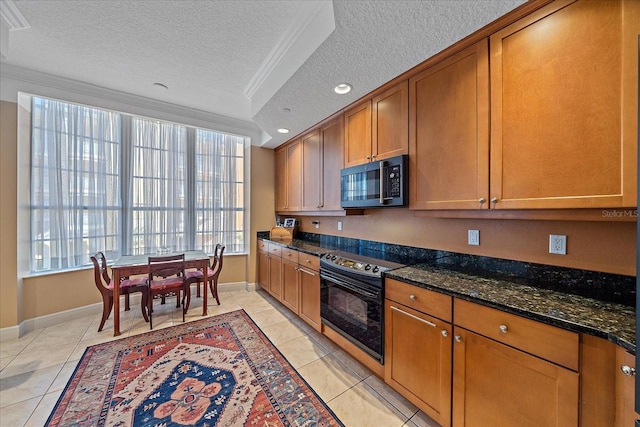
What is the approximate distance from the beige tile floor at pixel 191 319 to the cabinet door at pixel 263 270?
59 centimetres

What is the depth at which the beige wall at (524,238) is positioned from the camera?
125cm

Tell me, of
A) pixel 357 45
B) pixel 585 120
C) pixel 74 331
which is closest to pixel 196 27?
pixel 357 45

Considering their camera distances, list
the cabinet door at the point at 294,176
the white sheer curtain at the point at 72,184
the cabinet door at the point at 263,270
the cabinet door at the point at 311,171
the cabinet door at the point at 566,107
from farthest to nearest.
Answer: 1. the cabinet door at the point at 263,270
2. the cabinet door at the point at 294,176
3. the cabinet door at the point at 311,171
4. the white sheer curtain at the point at 72,184
5. the cabinet door at the point at 566,107

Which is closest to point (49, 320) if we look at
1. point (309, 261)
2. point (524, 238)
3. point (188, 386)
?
point (188, 386)

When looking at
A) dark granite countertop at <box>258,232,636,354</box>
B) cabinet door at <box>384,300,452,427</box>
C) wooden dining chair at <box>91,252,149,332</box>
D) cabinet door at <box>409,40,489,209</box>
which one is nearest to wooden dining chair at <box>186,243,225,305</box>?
wooden dining chair at <box>91,252,149,332</box>

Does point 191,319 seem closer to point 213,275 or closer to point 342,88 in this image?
point 213,275

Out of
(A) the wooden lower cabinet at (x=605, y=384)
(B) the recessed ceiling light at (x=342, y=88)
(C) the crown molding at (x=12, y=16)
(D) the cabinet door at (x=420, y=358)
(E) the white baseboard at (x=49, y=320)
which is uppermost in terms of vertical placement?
(C) the crown molding at (x=12, y=16)

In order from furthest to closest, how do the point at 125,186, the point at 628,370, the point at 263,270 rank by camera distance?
1. the point at 263,270
2. the point at 125,186
3. the point at 628,370

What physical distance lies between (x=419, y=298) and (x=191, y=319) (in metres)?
2.77

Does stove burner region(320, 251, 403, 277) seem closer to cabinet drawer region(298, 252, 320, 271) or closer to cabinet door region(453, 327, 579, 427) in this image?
cabinet drawer region(298, 252, 320, 271)

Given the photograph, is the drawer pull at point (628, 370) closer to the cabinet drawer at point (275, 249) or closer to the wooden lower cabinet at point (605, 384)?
the wooden lower cabinet at point (605, 384)

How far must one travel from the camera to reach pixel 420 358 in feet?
4.89

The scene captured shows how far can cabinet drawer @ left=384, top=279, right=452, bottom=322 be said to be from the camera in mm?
1358

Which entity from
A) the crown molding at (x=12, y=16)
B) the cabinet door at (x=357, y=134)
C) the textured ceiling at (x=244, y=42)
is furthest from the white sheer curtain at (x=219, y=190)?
the cabinet door at (x=357, y=134)
